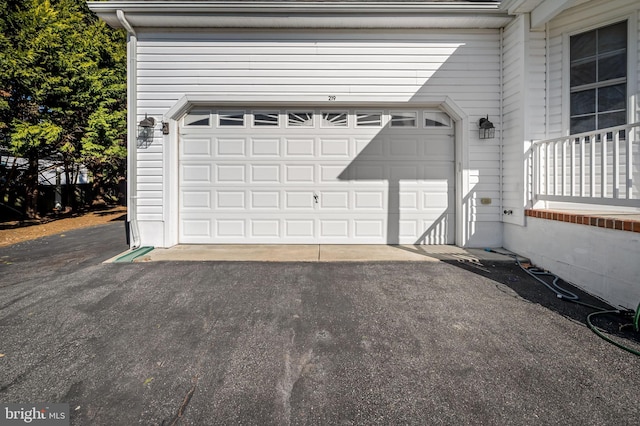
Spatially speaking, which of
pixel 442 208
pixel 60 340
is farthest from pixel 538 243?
pixel 60 340

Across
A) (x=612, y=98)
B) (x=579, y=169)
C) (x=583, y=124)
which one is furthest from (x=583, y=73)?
(x=579, y=169)

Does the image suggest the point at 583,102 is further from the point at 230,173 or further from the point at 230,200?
Answer: the point at 230,200

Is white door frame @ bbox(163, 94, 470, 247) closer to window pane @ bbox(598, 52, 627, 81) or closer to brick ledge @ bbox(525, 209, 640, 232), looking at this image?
brick ledge @ bbox(525, 209, 640, 232)

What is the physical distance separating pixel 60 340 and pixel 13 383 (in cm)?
49

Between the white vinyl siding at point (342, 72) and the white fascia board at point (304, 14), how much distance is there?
0.47 ft

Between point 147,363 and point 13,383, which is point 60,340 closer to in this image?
point 13,383

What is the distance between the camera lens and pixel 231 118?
500 centimetres

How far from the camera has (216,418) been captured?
1495 mm

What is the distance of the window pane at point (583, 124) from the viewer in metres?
4.03

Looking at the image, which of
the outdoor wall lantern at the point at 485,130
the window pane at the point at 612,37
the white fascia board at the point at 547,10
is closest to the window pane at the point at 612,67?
the window pane at the point at 612,37

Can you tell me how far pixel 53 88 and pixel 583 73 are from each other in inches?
420

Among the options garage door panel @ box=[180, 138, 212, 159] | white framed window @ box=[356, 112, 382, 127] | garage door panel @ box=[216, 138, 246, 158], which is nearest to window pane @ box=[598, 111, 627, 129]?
white framed window @ box=[356, 112, 382, 127]
